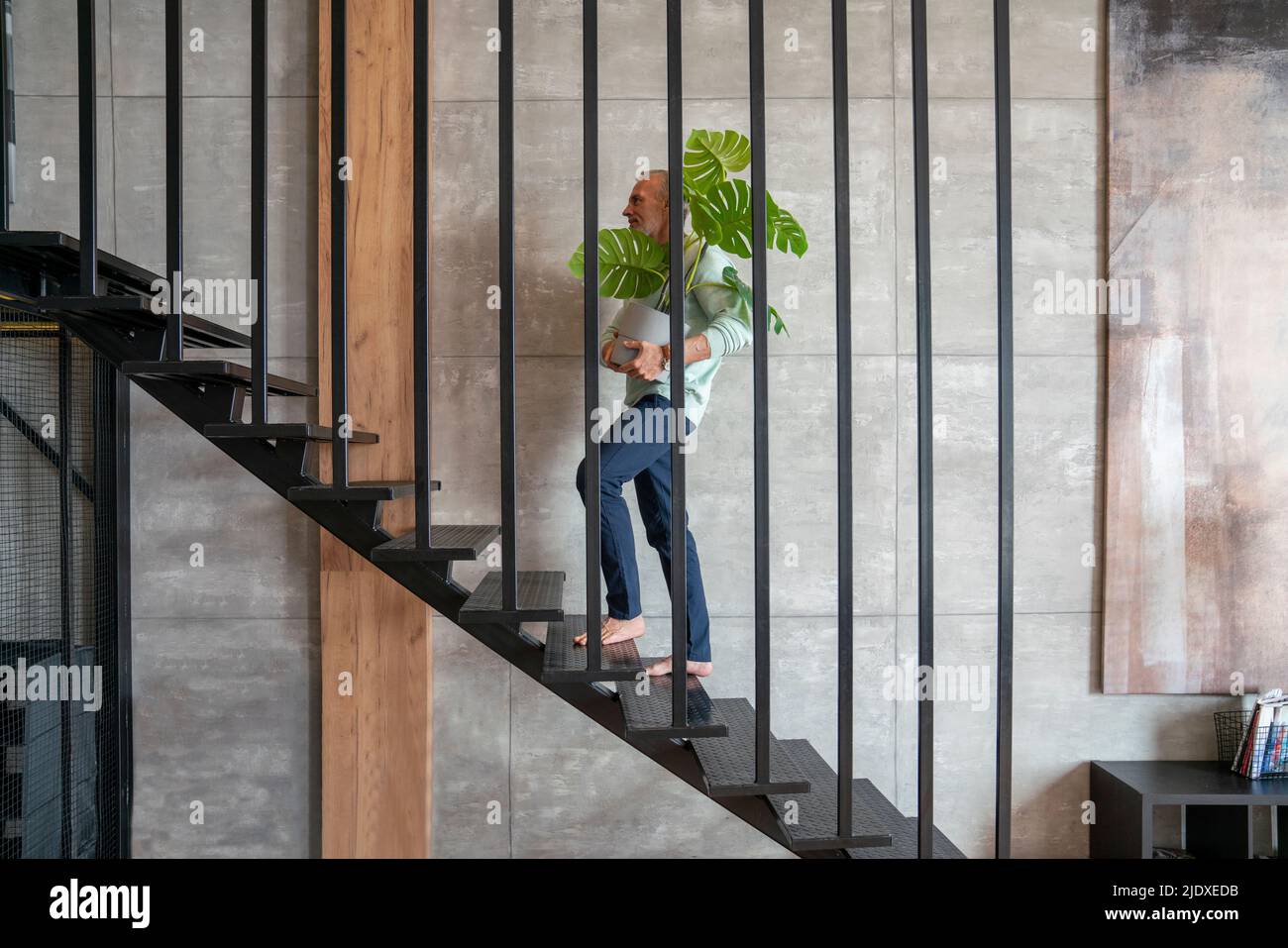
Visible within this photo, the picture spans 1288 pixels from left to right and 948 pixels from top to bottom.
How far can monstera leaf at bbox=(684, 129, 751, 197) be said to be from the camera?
2.14 m

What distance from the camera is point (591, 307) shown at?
167 centimetres

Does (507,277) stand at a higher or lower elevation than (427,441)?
higher

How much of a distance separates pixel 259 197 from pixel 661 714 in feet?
4.80

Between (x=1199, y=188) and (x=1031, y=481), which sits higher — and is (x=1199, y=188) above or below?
above

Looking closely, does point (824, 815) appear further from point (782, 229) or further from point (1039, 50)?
point (1039, 50)

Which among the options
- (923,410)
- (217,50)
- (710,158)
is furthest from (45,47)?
(923,410)

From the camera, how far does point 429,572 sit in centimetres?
189

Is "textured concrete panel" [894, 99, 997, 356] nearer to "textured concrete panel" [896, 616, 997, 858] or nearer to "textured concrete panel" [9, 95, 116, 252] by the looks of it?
"textured concrete panel" [896, 616, 997, 858]

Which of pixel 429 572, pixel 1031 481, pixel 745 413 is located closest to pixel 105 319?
pixel 429 572

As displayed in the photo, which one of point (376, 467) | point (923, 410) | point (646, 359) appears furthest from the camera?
point (376, 467)

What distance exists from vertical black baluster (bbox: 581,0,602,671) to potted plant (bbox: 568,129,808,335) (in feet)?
1.58

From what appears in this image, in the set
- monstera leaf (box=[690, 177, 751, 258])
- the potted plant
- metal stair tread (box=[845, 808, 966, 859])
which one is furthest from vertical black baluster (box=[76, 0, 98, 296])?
metal stair tread (box=[845, 808, 966, 859])
